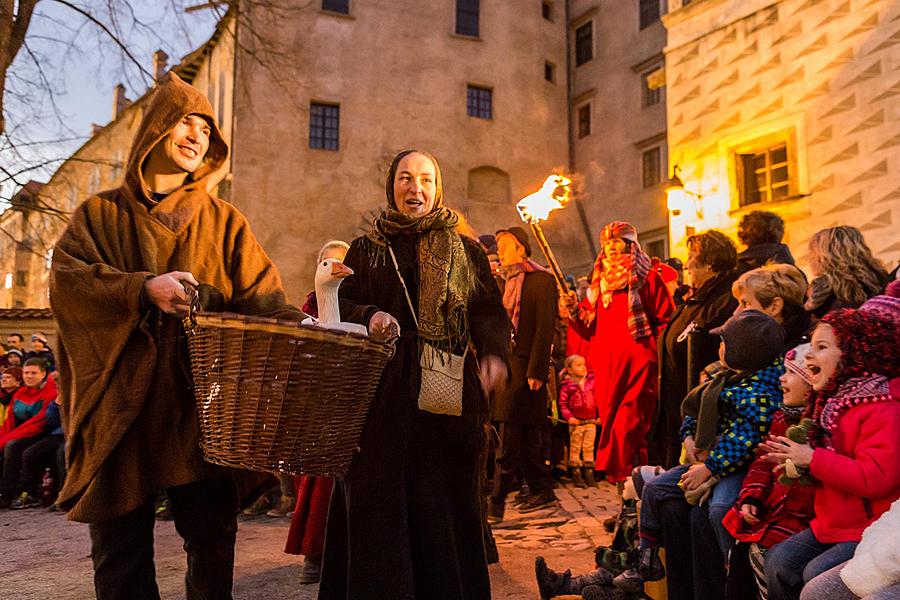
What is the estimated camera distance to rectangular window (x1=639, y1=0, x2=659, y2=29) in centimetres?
2514

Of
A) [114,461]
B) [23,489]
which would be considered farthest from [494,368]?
[23,489]

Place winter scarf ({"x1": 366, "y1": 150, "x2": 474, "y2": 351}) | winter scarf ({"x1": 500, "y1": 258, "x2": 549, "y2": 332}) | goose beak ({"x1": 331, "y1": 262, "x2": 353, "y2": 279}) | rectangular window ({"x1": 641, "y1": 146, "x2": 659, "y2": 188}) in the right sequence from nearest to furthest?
→ goose beak ({"x1": 331, "y1": 262, "x2": 353, "y2": 279}) < winter scarf ({"x1": 366, "y1": 150, "x2": 474, "y2": 351}) < winter scarf ({"x1": 500, "y1": 258, "x2": 549, "y2": 332}) < rectangular window ({"x1": 641, "y1": 146, "x2": 659, "y2": 188})

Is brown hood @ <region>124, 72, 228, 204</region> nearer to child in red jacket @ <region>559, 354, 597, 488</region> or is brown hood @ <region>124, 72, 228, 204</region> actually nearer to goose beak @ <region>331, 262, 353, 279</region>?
goose beak @ <region>331, 262, 353, 279</region>

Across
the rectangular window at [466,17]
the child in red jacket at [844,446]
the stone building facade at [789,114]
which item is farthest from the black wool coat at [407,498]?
the rectangular window at [466,17]

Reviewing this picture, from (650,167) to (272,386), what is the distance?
24037 millimetres

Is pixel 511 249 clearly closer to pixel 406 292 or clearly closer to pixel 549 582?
pixel 549 582

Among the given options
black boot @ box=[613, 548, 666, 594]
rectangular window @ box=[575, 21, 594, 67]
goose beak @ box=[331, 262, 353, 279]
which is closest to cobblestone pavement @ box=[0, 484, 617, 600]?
black boot @ box=[613, 548, 666, 594]

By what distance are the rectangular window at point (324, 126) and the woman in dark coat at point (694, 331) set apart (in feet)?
65.6

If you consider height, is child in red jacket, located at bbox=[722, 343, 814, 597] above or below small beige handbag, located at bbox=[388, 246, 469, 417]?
below

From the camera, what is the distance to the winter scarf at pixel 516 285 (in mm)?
6552

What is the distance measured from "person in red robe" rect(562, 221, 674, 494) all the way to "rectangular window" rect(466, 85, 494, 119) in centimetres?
2024

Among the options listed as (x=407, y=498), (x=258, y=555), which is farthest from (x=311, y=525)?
(x=407, y=498)

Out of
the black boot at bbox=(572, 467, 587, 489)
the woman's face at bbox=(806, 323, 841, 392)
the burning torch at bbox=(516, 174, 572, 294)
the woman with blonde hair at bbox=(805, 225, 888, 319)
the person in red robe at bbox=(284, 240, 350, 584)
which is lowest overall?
the black boot at bbox=(572, 467, 587, 489)

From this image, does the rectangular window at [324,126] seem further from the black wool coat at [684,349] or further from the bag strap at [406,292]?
the bag strap at [406,292]
